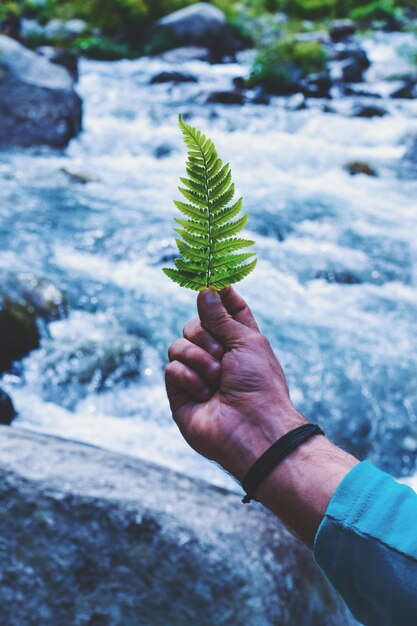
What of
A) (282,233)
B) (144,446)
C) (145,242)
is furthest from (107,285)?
(282,233)

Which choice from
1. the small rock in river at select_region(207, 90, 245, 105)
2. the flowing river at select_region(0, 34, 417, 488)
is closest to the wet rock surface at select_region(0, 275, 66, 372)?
the flowing river at select_region(0, 34, 417, 488)

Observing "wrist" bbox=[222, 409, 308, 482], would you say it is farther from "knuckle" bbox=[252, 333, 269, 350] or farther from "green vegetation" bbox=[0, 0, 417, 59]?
"green vegetation" bbox=[0, 0, 417, 59]

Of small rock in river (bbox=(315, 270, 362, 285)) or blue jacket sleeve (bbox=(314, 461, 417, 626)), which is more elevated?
blue jacket sleeve (bbox=(314, 461, 417, 626))

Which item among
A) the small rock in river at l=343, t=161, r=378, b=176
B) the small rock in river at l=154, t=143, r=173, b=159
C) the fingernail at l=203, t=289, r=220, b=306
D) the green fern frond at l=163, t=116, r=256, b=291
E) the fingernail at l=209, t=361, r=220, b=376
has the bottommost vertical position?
the small rock in river at l=343, t=161, r=378, b=176

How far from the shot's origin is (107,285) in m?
6.32

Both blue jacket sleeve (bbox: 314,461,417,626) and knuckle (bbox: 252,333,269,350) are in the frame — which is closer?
blue jacket sleeve (bbox: 314,461,417,626)

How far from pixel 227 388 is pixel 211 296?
225 millimetres

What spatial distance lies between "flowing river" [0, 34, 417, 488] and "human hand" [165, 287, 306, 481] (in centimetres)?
305

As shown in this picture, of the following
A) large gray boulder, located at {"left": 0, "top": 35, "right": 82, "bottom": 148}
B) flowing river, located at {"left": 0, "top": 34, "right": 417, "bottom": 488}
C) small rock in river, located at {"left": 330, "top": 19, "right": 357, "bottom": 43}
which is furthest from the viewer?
small rock in river, located at {"left": 330, "top": 19, "right": 357, "bottom": 43}

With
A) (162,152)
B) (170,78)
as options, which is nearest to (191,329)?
(162,152)

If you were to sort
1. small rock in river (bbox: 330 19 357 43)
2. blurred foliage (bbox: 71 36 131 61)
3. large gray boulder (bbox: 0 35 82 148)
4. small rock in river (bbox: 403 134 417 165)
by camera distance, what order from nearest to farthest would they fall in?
1. large gray boulder (bbox: 0 35 82 148)
2. small rock in river (bbox: 403 134 417 165)
3. blurred foliage (bbox: 71 36 131 61)
4. small rock in river (bbox: 330 19 357 43)

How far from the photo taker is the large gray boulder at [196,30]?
21141 mm

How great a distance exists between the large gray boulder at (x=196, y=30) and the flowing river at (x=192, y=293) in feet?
30.3

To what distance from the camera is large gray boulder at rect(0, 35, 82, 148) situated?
428 inches
